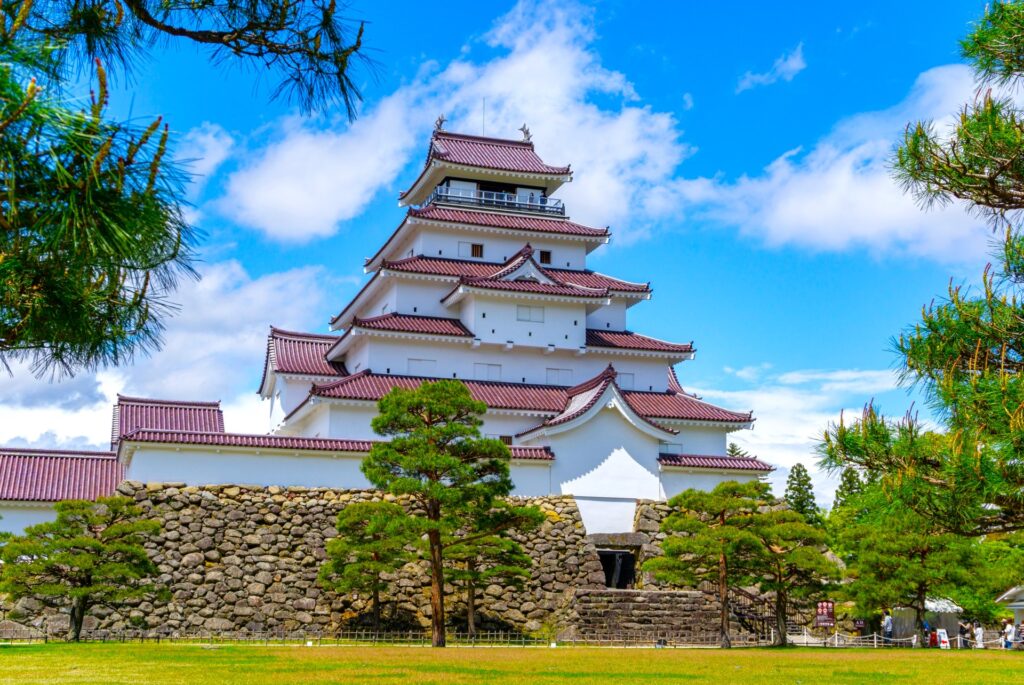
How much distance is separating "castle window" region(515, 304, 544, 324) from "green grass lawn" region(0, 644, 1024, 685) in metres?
13.5

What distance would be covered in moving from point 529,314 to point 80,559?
52.4ft

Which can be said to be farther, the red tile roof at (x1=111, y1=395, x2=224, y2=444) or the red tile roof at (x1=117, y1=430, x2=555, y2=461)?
the red tile roof at (x1=111, y1=395, x2=224, y2=444)

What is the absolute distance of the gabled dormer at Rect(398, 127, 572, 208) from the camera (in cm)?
3453

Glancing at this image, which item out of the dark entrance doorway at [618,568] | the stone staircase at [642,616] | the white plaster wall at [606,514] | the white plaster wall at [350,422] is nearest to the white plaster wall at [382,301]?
the white plaster wall at [350,422]

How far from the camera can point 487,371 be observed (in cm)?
3117

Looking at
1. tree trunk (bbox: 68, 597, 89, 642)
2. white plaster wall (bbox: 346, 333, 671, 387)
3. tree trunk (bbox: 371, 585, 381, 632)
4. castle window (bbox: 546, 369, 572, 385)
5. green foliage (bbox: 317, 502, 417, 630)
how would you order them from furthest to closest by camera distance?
castle window (bbox: 546, 369, 572, 385)
white plaster wall (bbox: 346, 333, 671, 387)
tree trunk (bbox: 371, 585, 381, 632)
green foliage (bbox: 317, 502, 417, 630)
tree trunk (bbox: 68, 597, 89, 642)

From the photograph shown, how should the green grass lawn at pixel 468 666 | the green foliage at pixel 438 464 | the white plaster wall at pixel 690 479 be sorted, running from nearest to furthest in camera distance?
the green grass lawn at pixel 468 666 → the green foliage at pixel 438 464 → the white plaster wall at pixel 690 479

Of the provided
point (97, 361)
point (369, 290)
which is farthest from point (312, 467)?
point (97, 361)

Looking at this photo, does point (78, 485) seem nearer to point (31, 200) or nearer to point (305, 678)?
point (305, 678)

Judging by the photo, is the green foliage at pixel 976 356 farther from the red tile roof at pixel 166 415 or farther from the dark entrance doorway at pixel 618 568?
the red tile roof at pixel 166 415

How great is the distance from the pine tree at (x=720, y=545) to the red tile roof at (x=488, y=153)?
15879 millimetres

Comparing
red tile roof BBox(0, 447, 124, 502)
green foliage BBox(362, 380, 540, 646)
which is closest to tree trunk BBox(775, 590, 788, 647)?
green foliage BBox(362, 380, 540, 646)

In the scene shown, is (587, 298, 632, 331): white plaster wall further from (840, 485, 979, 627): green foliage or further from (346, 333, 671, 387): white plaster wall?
(840, 485, 979, 627): green foliage

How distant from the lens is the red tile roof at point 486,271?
3161 centimetres
